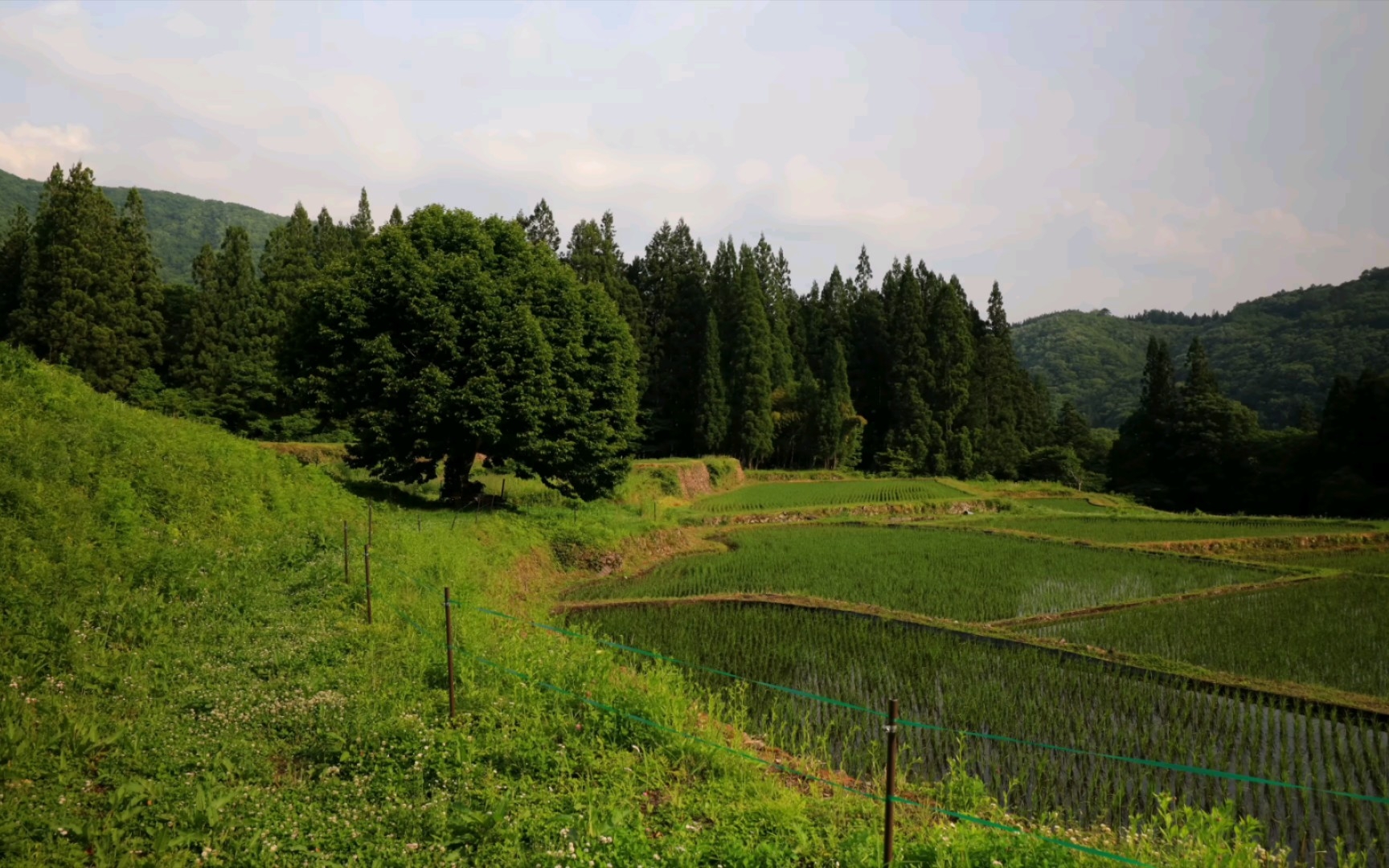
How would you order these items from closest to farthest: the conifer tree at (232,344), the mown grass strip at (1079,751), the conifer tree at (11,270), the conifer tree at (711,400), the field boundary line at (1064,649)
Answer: the mown grass strip at (1079,751) < the field boundary line at (1064,649) < the conifer tree at (232,344) < the conifer tree at (11,270) < the conifer tree at (711,400)

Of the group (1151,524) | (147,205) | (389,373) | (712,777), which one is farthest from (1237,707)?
(147,205)

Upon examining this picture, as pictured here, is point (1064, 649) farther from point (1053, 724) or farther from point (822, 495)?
point (822, 495)

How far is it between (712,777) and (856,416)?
166 feet

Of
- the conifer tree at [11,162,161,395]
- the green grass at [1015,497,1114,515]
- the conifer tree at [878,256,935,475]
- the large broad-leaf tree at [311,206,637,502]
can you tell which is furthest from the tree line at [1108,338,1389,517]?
the conifer tree at [11,162,161,395]

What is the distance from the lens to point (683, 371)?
52.8 metres

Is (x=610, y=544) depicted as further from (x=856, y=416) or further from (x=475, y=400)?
(x=856, y=416)

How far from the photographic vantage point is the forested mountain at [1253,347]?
78188 mm

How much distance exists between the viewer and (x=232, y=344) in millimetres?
40281

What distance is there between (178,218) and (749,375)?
338 feet

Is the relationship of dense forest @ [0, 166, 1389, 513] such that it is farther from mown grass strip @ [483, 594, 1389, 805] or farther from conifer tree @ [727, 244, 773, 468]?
mown grass strip @ [483, 594, 1389, 805]

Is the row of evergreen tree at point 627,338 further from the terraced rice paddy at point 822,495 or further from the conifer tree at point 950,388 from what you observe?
the terraced rice paddy at point 822,495

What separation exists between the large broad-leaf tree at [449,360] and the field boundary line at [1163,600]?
41.8 ft

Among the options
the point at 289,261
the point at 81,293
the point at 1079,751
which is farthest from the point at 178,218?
the point at 1079,751

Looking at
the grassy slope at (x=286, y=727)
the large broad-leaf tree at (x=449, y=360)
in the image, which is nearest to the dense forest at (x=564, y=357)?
the large broad-leaf tree at (x=449, y=360)
